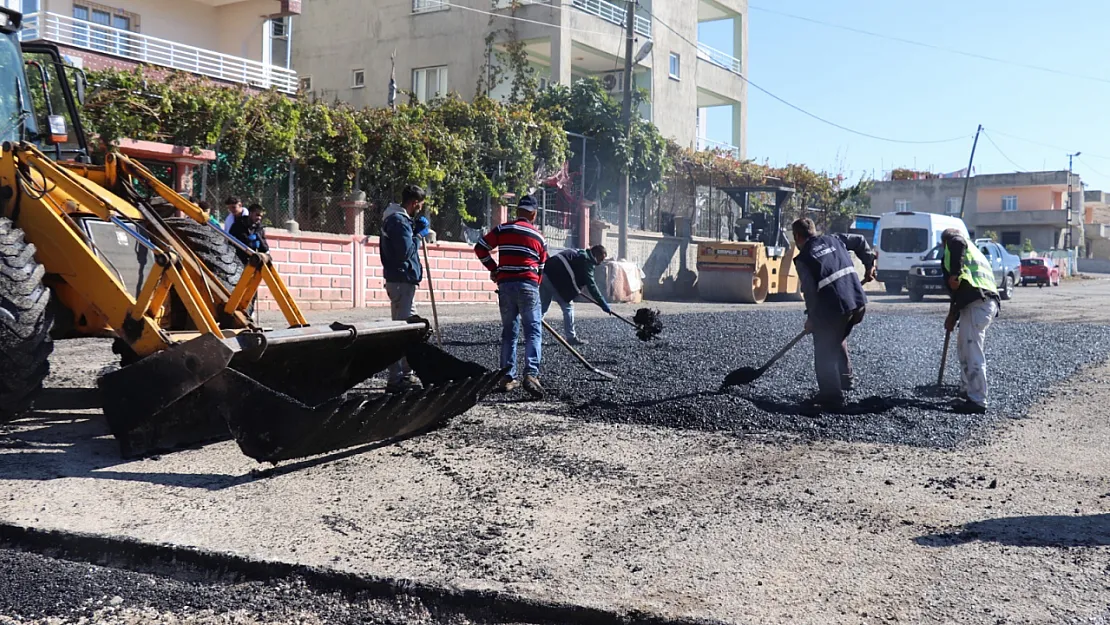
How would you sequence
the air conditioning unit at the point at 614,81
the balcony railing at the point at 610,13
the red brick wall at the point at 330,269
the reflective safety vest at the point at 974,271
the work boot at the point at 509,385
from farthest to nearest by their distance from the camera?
the air conditioning unit at the point at 614,81, the balcony railing at the point at 610,13, the red brick wall at the point at 330,269, the reflective safety vest at the point at 974,271, the work boot at the point at 509,385

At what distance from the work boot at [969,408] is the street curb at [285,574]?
16.8 feet

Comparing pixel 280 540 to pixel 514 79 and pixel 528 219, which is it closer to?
pixel 528 219

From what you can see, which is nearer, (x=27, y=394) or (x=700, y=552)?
(x=700, y=552)

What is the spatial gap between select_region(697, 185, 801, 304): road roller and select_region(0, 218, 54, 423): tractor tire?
18.6 metres

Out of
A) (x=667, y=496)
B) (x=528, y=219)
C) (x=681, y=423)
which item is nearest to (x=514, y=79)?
(x=528, y=219)

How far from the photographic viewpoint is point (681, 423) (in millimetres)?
7336

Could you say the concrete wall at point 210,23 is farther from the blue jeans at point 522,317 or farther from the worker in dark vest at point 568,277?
the blue jeans at point 522,317

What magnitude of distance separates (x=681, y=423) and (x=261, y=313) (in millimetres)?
9191

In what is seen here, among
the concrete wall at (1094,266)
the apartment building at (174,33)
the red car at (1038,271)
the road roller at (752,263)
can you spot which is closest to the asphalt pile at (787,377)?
the road roller at (752,263)

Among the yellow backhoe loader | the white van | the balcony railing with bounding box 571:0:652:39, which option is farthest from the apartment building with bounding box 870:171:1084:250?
the yellow backhoe loader

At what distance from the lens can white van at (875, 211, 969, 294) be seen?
2719 centimetres

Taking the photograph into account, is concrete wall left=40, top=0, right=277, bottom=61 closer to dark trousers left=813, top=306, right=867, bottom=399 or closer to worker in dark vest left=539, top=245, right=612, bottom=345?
worker in dark vest left=539, top=245, right=612, bottom=345

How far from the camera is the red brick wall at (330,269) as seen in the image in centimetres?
1589

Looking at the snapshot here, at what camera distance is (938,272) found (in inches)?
944
